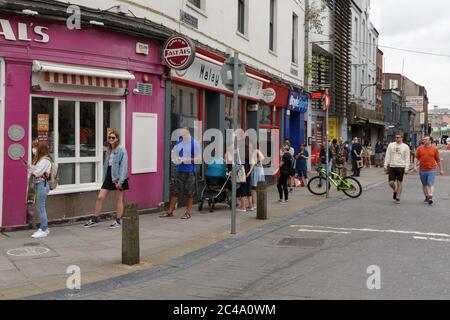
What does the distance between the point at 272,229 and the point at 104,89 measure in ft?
13.8

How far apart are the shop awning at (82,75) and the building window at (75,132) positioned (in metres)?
0.44

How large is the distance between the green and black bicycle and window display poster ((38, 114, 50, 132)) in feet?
27.1

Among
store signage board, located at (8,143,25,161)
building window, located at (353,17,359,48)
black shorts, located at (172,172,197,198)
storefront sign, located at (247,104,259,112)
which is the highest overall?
building window, located at (353,17,359,48)

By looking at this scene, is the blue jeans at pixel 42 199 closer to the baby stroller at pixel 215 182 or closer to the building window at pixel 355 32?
the baby stroller at pixel 215 182

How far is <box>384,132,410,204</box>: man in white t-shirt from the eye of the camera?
45.0 ft

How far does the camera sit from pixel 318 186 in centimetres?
1559

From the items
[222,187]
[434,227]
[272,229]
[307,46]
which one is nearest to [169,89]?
[222,187]

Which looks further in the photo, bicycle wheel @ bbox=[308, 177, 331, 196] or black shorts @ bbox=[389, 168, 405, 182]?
bicycle wheel @ bbox=[308, 177, 331, 196]

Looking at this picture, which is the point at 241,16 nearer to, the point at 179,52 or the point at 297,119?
the point at 179,52

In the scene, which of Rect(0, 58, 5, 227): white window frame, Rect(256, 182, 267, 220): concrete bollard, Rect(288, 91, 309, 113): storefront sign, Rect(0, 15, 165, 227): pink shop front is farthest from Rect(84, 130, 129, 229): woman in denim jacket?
Rect(288, 91, 309, 113): storefront sign

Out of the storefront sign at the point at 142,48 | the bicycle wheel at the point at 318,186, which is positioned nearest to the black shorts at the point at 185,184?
the storefront sign at the point at 142,48

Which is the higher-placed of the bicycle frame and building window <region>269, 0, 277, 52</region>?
building window <region>269, 0, 277, 52</region>

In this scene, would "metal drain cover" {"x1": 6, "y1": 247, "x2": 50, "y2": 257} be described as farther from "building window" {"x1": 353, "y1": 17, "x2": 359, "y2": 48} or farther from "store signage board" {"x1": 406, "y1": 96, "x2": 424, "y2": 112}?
"store signage board" {"x1": 406, "y1": 96, "x2": 424, "y2": 112}

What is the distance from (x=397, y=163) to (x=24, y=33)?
9565 mm
